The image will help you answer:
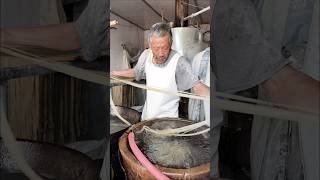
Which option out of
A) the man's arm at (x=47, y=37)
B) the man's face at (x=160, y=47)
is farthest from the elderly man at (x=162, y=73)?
the man's arm at (x=47, y=37)

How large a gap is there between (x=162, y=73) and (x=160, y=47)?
0.06 metres

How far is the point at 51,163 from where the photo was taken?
639mm

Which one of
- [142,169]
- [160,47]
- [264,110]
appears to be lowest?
[142,169]

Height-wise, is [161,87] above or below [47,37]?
below

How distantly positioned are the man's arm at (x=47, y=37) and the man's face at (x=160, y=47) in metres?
0.18

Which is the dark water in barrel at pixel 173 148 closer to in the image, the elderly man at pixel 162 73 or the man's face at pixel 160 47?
the elderly man at pixel 162 73

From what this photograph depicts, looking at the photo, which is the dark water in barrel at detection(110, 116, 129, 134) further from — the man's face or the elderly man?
the man's face

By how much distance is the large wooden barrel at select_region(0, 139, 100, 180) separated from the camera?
2.02 feet

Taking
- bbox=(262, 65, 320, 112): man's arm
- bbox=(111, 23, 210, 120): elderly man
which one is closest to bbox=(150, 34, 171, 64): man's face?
bbox=(111, 23, 210, 120): elderly man

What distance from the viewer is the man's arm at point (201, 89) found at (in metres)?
0.67

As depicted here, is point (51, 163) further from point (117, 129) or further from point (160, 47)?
point (160, 47)

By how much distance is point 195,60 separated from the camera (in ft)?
2.25

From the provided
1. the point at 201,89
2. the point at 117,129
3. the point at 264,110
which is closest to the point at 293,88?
the point at 264,110

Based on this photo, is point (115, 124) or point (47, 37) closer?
point (47, 37)
